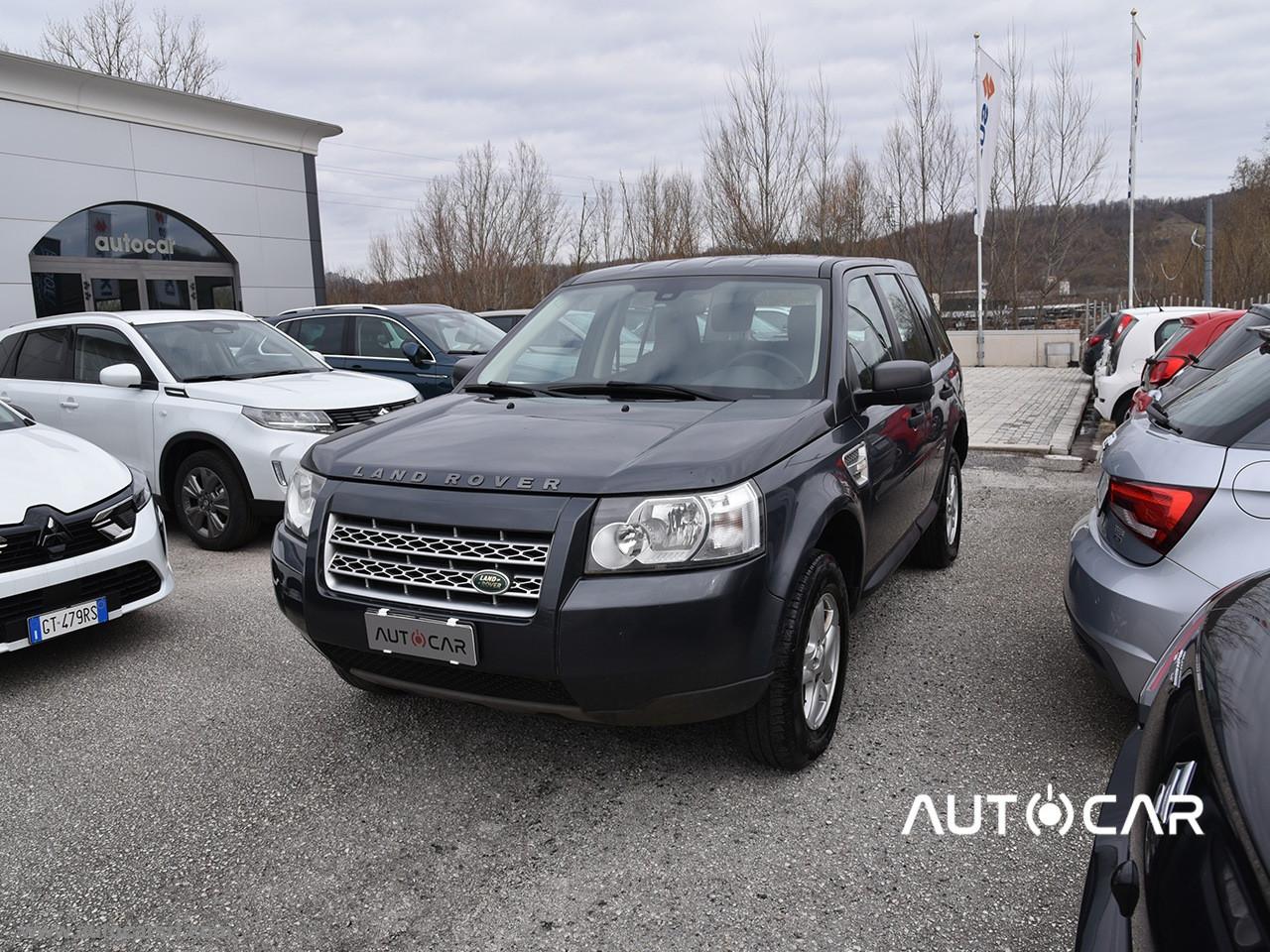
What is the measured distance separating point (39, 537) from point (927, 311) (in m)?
4.84

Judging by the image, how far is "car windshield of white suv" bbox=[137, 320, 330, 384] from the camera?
289 inches

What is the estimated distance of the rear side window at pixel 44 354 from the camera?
7.74 meters

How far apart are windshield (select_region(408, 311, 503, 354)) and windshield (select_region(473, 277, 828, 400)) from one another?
5770 millimetres

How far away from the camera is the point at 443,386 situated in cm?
991

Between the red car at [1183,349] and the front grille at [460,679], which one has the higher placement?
the red car at [1183,349]

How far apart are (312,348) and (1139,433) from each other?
9.04m

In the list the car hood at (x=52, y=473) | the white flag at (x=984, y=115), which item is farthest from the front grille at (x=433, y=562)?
the white flag at (x=984, y=115)

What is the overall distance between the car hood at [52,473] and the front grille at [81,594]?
34cm

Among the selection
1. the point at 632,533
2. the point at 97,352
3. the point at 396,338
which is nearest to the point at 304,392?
the point at 97,352

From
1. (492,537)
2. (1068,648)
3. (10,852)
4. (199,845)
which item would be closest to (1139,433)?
(1068,648)

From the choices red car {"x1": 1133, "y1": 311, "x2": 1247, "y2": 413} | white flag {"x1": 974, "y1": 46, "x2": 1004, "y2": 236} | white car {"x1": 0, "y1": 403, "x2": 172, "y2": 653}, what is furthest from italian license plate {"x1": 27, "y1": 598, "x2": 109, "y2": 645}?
white flag {"x1": 974, "y1": 46, "x2": 1004, "y2": 236}

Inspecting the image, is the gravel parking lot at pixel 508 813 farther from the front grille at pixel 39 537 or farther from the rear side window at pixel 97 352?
the rear side window at pixel 97 352

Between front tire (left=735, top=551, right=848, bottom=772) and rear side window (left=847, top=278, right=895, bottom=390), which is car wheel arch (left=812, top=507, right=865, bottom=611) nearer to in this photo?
front tire (left=735, top=551, right=848, bottom=772)

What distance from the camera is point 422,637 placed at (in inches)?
118
